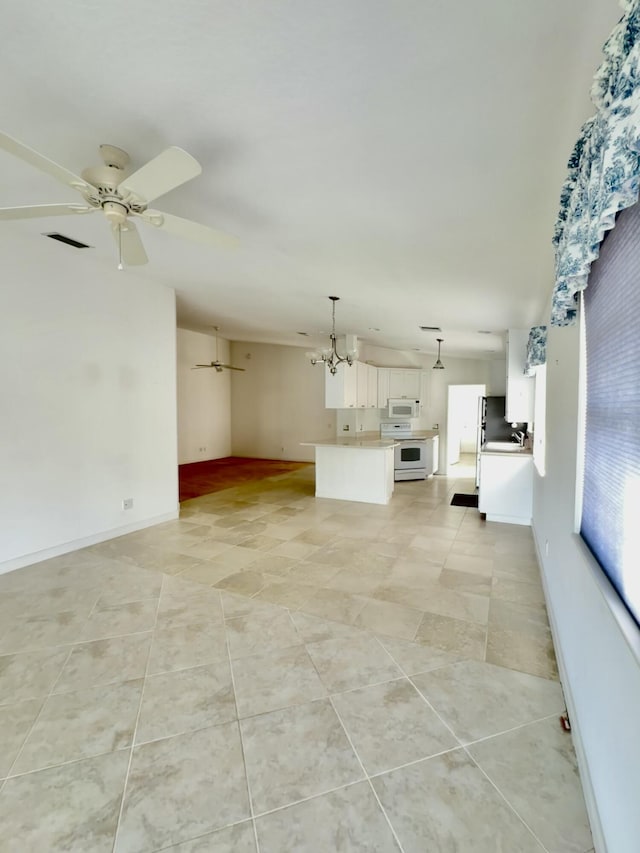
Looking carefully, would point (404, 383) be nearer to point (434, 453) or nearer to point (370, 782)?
point (434, 453)

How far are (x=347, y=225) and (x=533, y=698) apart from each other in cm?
292

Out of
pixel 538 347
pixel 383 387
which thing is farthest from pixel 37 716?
pixel 383 387

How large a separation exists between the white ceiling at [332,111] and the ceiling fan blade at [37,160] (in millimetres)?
310

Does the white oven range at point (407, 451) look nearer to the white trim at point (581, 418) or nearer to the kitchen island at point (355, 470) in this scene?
the kitchen island at point (355, 470)

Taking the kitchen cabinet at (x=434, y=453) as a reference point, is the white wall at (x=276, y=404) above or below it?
above

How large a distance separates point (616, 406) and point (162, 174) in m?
2.01

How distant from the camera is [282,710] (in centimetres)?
183

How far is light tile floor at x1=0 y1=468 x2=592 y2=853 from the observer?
1.32 metres

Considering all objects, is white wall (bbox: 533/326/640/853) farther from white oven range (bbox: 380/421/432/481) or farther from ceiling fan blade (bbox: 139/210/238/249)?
white oven range (bbox: 380/421/432/481)

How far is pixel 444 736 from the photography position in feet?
5.49

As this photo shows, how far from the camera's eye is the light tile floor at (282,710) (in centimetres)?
132

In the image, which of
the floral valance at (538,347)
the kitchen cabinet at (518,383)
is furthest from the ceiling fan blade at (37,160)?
the kitchen cabinet at (518,383)

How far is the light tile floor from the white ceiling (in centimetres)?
251

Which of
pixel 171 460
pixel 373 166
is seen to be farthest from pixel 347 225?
pixel 171 460
